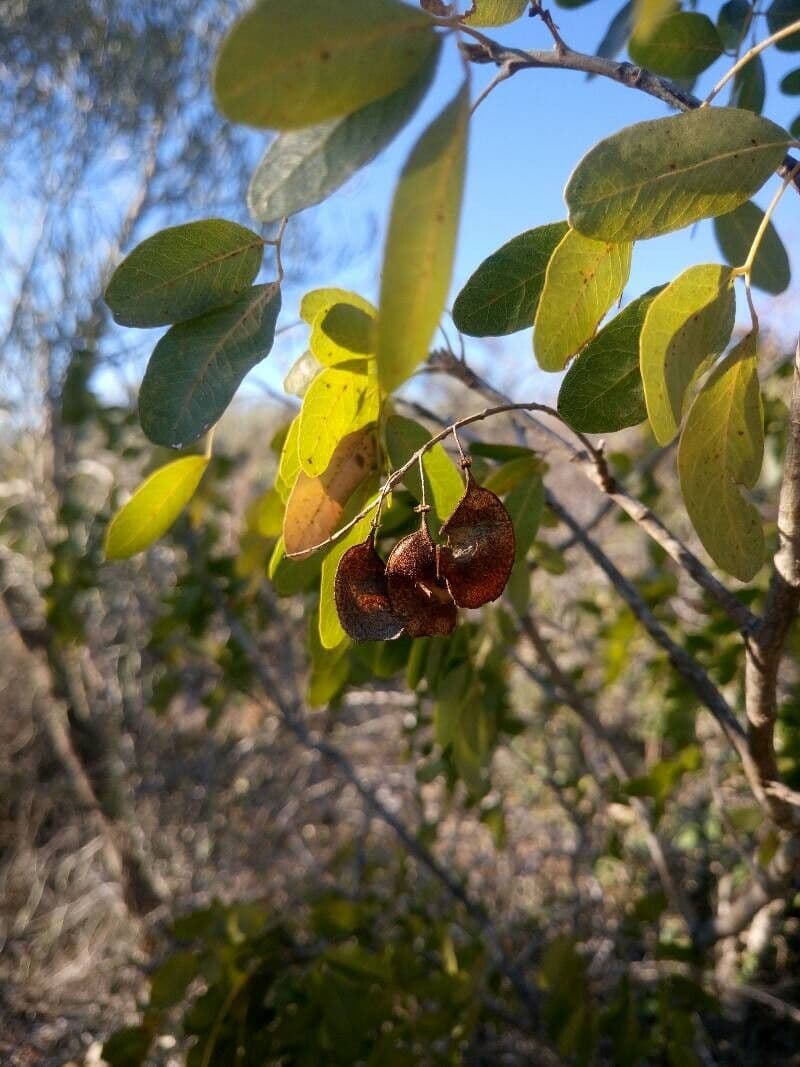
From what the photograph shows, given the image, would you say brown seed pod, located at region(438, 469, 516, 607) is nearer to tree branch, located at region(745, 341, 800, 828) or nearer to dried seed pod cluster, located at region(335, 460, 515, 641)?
dried seed pod cluster, located at region(335, 460, 515, 641)

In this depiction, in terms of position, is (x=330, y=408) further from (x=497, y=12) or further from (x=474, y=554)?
(x=497, y=12)

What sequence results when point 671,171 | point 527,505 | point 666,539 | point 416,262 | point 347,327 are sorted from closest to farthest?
1. point 416,262
2. point 671,171
3. point 347,327
4. point 666,539
5. point 527,505

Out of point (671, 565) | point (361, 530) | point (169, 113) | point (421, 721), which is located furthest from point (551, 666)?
point (169, 113)

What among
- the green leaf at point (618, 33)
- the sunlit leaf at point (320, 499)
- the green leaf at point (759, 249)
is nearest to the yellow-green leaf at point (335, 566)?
the sunlit leaf at point (320, 499)

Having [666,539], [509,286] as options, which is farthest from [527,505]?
[509,286]

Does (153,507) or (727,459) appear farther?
(153,507)

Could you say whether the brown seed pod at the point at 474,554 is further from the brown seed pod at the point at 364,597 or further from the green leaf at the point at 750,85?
the green leaf at the point at 750,85
